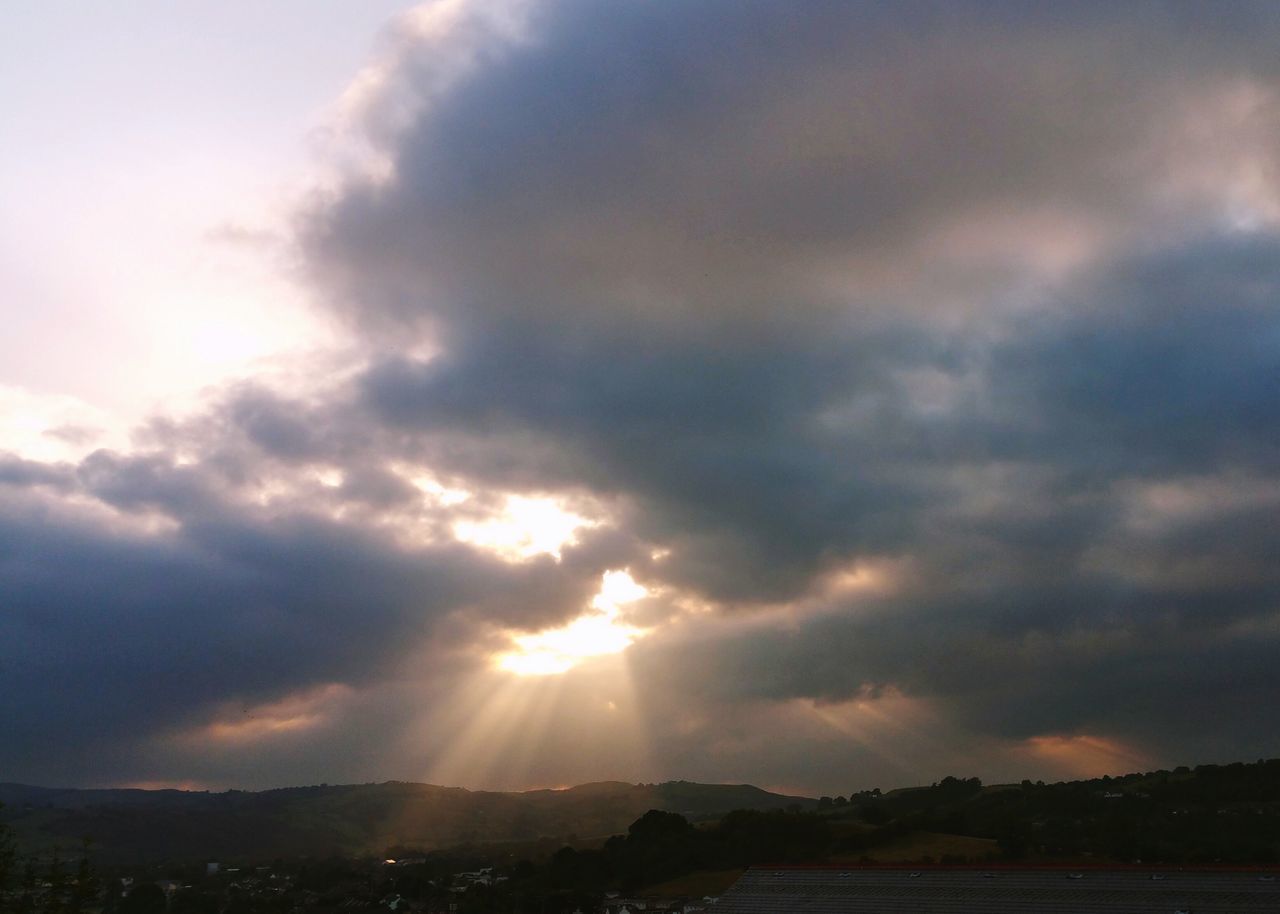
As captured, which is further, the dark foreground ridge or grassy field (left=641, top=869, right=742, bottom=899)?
grassy field (left=641, top=869, right=742, bottom=899)

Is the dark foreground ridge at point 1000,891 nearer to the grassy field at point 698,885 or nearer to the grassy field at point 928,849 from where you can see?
the grassy field at point 698,885

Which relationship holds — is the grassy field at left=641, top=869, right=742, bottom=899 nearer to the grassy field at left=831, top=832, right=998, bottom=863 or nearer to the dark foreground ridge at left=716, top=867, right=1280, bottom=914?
the grassy field at left=831, top=832, right=998, bottom=863

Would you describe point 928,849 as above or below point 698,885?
above

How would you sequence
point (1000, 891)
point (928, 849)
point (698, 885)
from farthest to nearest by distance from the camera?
point (928, 849), point (698, 885), point (1000, 891)

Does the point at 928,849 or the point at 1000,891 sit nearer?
the point at 1000,891

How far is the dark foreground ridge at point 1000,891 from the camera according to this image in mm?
58656

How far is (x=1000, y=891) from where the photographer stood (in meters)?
67.8

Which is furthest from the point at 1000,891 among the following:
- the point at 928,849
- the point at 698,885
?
the point at 698,885

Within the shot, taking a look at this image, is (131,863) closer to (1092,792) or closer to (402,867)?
(402,867)

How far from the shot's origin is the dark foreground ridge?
58656mm

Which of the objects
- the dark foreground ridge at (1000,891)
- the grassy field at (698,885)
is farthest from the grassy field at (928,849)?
the dark foreground ridge at (1000,891)

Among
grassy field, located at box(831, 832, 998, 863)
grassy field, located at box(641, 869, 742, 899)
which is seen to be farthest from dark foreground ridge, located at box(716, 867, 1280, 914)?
grassy field, located at box(831, 832, 998, 863)

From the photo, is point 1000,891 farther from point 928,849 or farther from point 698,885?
point 698,885

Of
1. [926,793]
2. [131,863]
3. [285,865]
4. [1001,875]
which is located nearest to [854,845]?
[1001,875]
